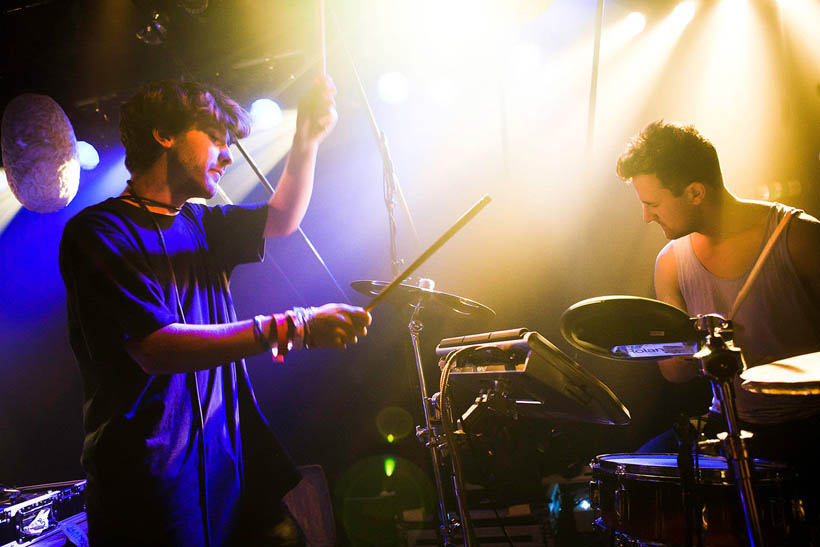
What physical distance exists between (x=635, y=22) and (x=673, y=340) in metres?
3.75

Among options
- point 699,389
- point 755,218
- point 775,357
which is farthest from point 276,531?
point 699,389

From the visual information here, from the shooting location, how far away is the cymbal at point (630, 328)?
1.58 metres

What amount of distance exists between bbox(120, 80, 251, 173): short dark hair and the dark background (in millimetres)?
2163

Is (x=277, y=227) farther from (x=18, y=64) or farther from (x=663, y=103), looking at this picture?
(x=663, y=103)

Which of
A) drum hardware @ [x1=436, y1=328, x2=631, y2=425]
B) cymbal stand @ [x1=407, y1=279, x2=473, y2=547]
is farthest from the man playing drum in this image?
cymbal stand @ [x1=407, y1=279, x2=473, y2=547]

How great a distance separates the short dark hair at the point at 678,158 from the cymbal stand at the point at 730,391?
1.25 m

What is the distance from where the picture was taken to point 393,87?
4258mm

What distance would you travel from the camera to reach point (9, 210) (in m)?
4.25

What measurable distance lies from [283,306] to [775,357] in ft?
13.3

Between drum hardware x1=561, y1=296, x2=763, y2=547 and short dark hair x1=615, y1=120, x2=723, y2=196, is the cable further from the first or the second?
short dark hair x1=615, y1=120, x2=723, y2=196

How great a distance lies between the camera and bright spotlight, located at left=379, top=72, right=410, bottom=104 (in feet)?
13.8

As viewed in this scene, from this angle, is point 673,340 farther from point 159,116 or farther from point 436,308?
point 159,116

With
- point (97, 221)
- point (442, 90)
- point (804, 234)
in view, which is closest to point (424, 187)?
point (442, 90)

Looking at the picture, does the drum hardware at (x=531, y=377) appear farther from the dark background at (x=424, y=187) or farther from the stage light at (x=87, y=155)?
the stage light at (x=87, y=155)
